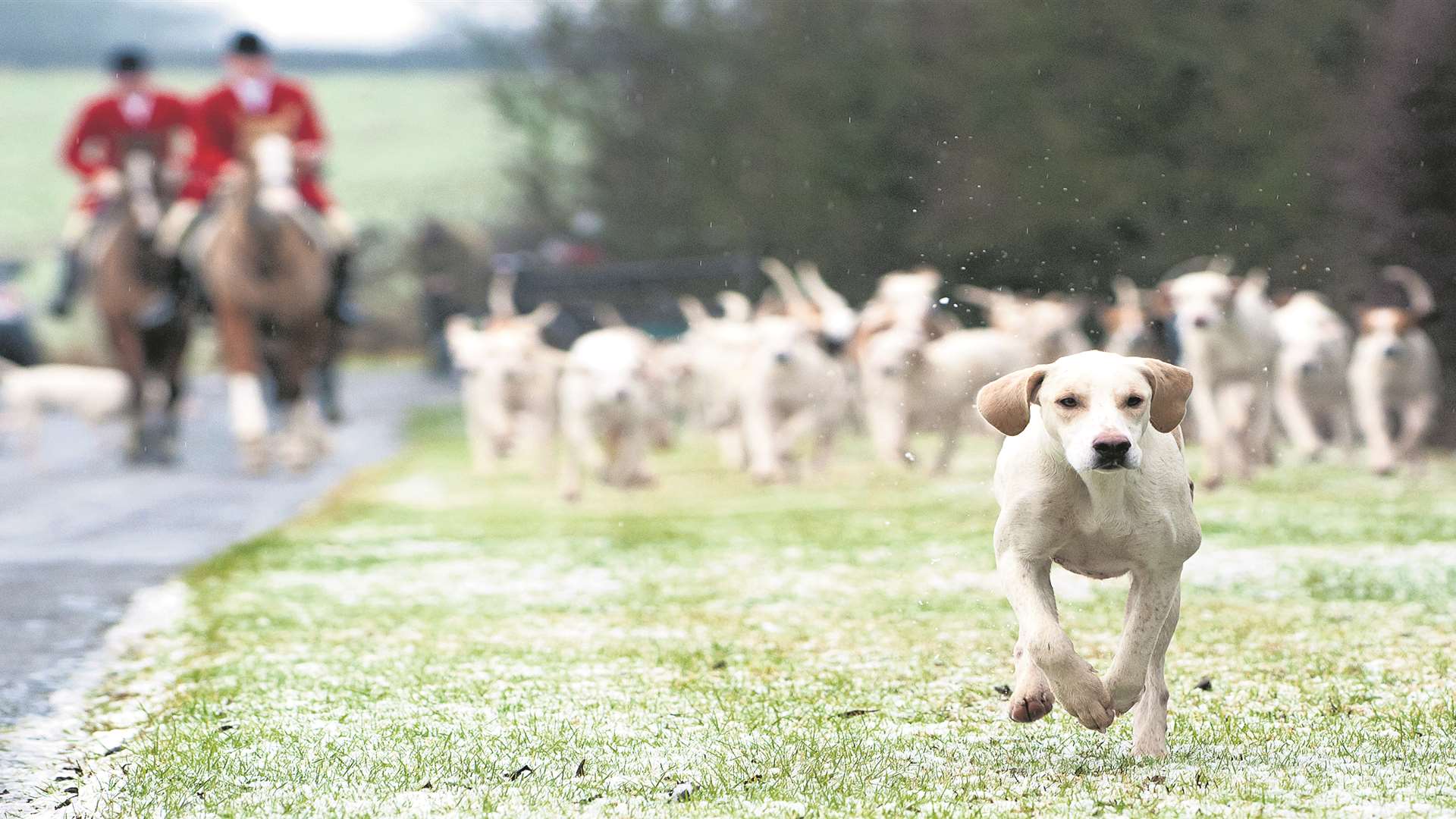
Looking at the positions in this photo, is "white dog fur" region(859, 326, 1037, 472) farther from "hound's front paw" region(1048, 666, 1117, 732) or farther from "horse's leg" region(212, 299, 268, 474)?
"hound's front paw" region(1048, 666, 1117, 732)

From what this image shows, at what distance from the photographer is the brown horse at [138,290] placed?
1798 cm

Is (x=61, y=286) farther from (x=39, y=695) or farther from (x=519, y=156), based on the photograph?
(x=519, y=156)

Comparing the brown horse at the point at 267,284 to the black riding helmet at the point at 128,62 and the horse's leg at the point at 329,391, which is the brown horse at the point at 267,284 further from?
the horse's leg at the point at 329,391

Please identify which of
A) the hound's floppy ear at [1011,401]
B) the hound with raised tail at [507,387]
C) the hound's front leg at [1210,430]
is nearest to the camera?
the hound's floppy ear at [1011,401]

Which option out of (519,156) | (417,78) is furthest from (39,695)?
(417,78)

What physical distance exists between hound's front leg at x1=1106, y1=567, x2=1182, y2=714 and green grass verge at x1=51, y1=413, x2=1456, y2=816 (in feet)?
0.57

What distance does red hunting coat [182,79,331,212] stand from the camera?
17.3m

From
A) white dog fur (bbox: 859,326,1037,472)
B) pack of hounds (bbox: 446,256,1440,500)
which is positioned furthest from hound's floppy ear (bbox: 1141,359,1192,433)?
white dog fur (bbox: 859,326,1037,472)

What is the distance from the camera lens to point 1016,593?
5113 mm

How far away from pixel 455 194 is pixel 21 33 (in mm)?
20057

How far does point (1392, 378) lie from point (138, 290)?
9163mm

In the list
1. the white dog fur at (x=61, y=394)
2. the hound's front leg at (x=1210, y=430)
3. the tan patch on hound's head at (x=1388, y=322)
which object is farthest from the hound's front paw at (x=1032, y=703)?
the white dog fur at (x=61, y=394)

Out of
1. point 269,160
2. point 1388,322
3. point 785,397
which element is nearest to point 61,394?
point 269,160

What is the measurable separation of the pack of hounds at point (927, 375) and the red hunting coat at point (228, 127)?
1974 millimetres
